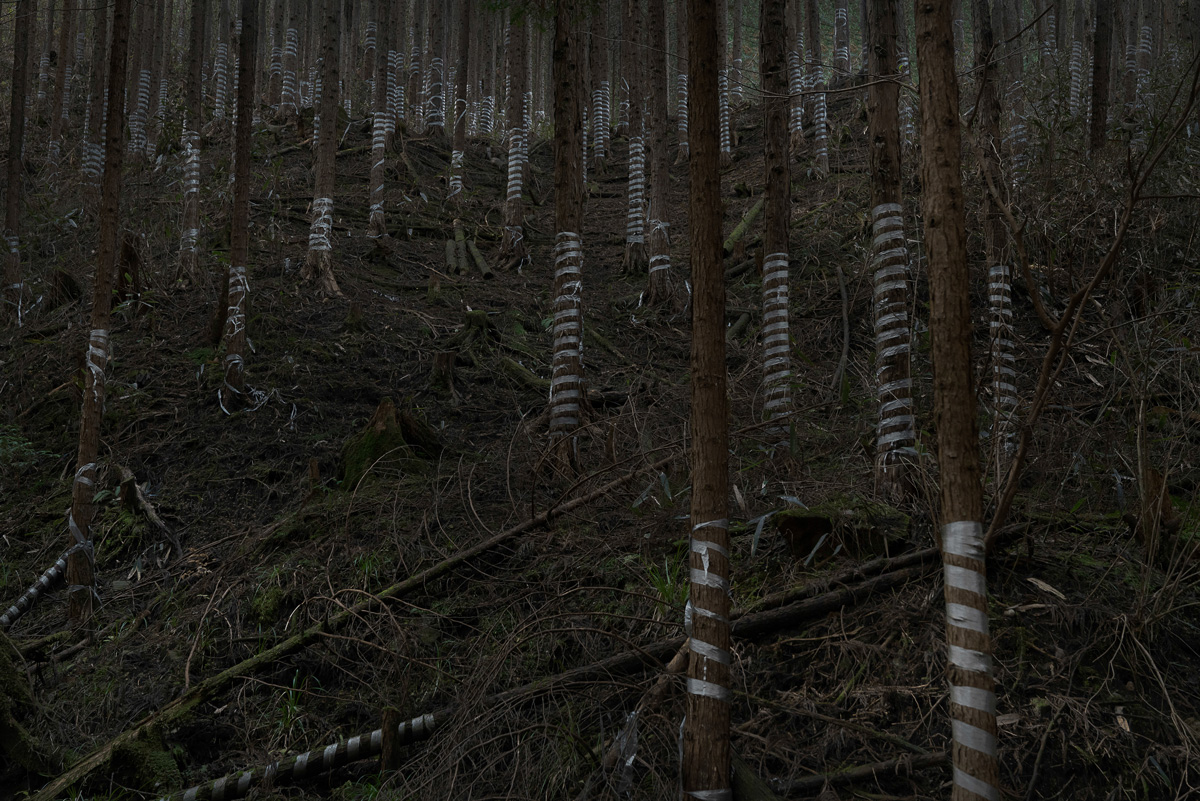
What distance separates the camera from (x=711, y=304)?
3.61 m

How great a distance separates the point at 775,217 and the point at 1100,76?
6231mm

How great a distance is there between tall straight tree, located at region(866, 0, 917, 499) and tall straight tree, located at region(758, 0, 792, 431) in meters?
2.03

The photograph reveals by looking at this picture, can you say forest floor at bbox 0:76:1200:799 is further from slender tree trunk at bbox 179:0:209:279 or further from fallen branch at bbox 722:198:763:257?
fallen branch at bbox 722:198:763:257

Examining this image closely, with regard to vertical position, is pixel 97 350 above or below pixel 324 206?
below

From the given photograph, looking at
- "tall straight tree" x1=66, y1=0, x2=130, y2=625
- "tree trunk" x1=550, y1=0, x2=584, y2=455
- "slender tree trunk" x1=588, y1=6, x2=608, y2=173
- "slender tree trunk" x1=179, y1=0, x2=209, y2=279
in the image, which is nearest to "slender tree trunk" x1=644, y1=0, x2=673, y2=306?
"tree trunk" x1=550, y1=0, x2=584, y2=455

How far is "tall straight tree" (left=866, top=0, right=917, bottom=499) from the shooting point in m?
5.45

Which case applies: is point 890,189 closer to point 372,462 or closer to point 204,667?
point 372,462

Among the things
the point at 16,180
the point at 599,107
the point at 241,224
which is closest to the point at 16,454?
the point at 241,224

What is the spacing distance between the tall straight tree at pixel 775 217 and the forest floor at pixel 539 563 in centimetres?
61

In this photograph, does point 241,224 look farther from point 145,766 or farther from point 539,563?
→ point 145,766

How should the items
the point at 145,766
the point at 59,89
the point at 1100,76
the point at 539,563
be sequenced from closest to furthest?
the point at 145,766 → the point at 539,563 → the point at 1100,76 → the point at 59,89

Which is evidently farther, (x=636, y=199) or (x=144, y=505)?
(x=636, y=199)

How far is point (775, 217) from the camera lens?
310 inches

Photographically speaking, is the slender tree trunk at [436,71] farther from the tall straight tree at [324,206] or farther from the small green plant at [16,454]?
the small green plant at [16,454]
